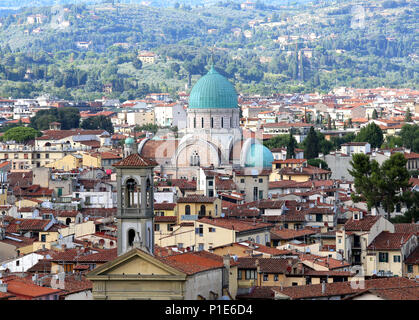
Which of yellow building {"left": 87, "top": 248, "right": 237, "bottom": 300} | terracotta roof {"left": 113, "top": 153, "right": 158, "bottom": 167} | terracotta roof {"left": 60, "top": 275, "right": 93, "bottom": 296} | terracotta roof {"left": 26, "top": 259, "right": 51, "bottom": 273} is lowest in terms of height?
terracotta roof {"left": 26, "top": 259, "right": 51, "bottom": 273}

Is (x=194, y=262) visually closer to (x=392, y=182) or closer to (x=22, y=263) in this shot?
(x=22, y=263)

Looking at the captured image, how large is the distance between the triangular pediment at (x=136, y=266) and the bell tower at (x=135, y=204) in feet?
8.75

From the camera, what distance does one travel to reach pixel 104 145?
8112 centimetres

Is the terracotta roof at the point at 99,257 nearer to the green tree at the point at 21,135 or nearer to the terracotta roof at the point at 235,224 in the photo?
the terracotta roof at the point at 235,224

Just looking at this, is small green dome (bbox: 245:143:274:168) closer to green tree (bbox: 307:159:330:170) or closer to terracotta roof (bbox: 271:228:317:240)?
green tree (bbox: 307:159:330:170)

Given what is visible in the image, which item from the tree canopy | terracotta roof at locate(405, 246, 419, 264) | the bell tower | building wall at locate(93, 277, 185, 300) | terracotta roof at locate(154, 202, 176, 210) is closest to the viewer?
building wall at locate(93, 277, 185, 300)

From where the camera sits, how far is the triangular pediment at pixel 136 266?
658 inches

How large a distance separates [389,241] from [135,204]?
1260cm

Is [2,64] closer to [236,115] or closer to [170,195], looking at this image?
[236,115]

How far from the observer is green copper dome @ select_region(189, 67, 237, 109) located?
6438cm

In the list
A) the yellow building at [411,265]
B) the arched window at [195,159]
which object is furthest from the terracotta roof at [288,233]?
the arched window at [195,159]

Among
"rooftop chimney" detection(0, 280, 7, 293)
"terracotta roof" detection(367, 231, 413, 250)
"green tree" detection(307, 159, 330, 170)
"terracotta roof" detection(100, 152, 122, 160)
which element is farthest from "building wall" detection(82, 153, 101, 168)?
"rooftop chimney" detection(0, 280, 7, 293)

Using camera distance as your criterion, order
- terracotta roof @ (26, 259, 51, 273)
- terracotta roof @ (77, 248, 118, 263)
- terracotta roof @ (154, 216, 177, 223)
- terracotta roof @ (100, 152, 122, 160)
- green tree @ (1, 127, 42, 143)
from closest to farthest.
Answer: terracotta roof @ (77, 248, 118, 263) < terracotta roof @ (26, 259, 51, 273) < terracotta roof @ (154, 216, 177, 223) < terracotta roof @ (100, 152, 122, 160) < green tree @ (1, 127, 42, 143)
